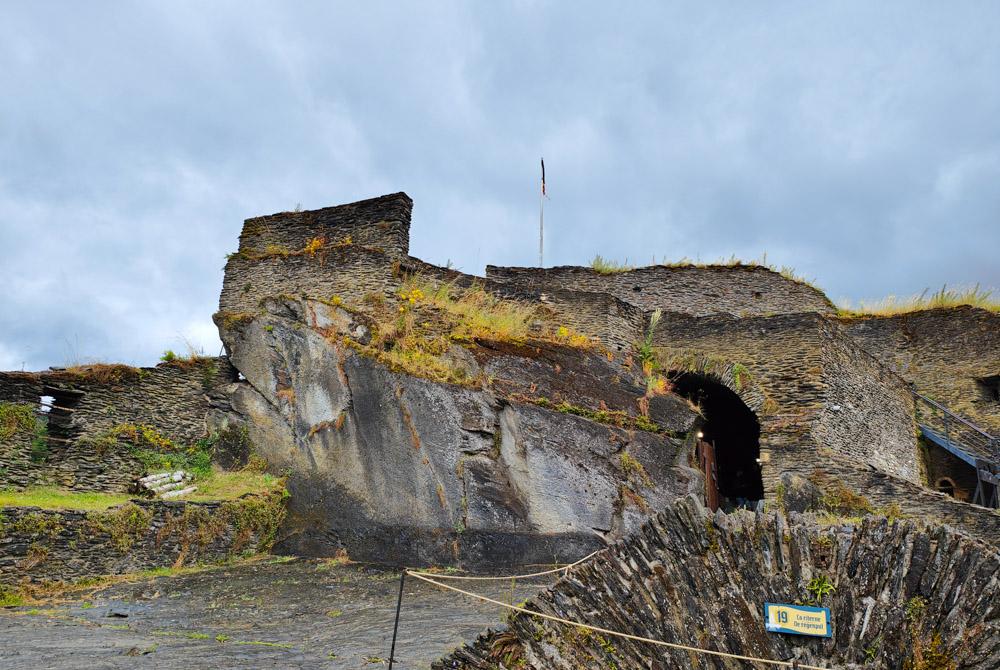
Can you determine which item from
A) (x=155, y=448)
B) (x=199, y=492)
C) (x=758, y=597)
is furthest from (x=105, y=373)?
(x=758, y=597)

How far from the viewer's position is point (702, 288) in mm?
24344

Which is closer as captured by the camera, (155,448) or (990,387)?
(155,448)

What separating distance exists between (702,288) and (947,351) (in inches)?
298

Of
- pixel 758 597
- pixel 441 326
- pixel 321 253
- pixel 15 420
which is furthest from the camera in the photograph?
pixel 321 253

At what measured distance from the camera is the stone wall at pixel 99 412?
1494cm

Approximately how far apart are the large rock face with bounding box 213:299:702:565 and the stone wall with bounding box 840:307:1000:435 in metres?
11.4

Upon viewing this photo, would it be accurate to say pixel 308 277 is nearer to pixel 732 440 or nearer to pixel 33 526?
pixel 33 526

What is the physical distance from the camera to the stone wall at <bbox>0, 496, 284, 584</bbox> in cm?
1169

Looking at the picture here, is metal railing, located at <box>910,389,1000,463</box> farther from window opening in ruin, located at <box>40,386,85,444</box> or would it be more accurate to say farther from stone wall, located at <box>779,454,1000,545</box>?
window opening in ruin, located at <box>40,386,85,444</box>

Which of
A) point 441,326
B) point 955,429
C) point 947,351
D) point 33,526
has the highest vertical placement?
point 947,351

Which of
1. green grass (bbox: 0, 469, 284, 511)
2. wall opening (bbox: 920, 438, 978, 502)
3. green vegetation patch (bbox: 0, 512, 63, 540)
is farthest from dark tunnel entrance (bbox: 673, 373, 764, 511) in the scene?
green vegetation patch (bbox: 0, 512, 63, 540)

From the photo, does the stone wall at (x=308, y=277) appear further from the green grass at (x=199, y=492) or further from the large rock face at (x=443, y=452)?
the green grass at (x=199, y=492)

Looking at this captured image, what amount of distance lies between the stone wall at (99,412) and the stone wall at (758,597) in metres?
12.8

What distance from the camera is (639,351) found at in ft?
62.8
